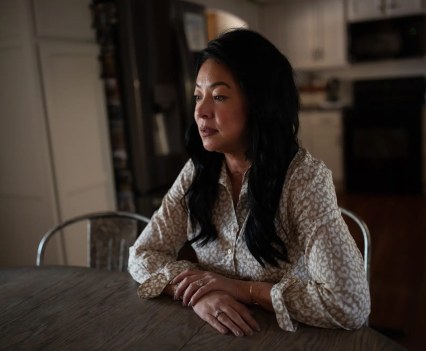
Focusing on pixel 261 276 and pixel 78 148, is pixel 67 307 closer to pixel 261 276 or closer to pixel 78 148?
pixel 261 276

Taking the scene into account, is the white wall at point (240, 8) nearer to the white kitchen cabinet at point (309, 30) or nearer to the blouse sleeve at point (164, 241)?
the white kitchen cabinet at point (309, 30)

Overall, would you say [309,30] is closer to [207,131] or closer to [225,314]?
[207,131]

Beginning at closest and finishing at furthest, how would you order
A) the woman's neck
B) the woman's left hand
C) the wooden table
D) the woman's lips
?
the wooden table, the woman's left hand, the woman's lips, the woman's neck

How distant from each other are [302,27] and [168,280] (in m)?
4.67

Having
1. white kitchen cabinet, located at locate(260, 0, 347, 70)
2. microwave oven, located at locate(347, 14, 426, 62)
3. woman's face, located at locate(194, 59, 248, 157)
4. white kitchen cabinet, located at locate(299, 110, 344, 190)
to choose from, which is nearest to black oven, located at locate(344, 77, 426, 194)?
white kitchen cabinet, located at locate(299, 110, 344, 190)

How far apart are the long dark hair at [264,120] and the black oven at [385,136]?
12.7 feet

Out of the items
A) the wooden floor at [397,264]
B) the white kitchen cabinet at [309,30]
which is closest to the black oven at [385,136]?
the wooden floor at [397,264]

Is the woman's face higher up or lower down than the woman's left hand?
higher up

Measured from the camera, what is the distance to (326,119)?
5.06 m

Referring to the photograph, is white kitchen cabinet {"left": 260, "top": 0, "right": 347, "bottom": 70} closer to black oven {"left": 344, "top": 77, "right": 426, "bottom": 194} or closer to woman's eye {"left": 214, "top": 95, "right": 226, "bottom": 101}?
black oven {"left": 344, "top": 77, "right": 426, "bottom": 194}

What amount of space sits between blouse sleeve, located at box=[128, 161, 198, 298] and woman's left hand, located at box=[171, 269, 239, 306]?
0.26 ft

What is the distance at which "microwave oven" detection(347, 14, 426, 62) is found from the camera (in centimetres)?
468

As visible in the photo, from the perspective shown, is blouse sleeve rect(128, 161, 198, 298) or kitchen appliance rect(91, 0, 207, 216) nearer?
blouse sleeve rect(128, 161, 198, 298)

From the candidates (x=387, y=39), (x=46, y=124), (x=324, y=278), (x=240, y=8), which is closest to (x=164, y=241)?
Result: (x=324, y=278)
